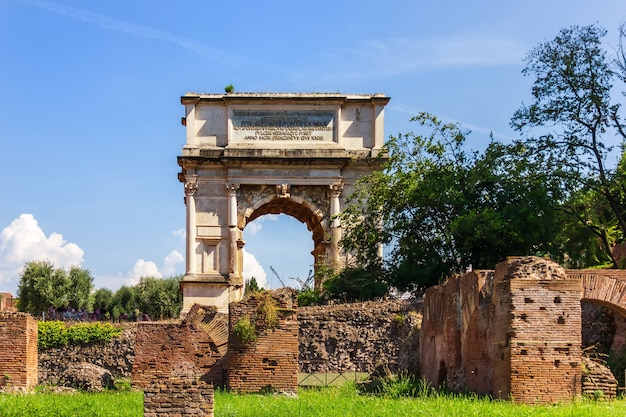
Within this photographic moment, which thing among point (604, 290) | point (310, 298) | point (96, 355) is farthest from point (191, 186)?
point (604, 290)

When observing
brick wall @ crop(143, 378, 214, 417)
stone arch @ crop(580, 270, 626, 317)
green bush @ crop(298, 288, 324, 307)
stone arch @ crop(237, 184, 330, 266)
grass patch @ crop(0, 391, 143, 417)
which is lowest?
grass patch @ crop(0, 391, 143, 417)

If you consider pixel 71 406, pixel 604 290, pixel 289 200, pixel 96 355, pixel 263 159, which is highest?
pixel 263 159

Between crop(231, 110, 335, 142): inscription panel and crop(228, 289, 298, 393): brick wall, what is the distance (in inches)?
741

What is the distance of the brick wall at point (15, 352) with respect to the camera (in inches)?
758

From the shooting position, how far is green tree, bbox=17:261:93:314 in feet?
155

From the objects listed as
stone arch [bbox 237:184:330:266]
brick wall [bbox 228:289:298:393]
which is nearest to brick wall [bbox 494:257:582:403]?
brick wall [bbox 228:289:298:393]

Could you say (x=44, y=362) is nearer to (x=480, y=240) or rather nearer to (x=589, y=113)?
(x=480, y=240)

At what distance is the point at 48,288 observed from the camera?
47500 millimetres

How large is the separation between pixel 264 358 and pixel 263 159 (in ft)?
60.9

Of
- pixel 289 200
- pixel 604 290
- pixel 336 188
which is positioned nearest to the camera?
pixel 604 290

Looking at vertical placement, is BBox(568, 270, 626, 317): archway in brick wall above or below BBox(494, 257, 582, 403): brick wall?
above

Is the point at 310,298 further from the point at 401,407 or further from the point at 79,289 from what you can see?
the point at 79,289

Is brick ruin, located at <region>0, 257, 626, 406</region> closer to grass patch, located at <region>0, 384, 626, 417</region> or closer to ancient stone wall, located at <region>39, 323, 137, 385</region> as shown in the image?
grass patch, located at <region>0, 384, 626, 417</region>

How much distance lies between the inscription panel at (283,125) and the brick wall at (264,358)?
61.8ft
